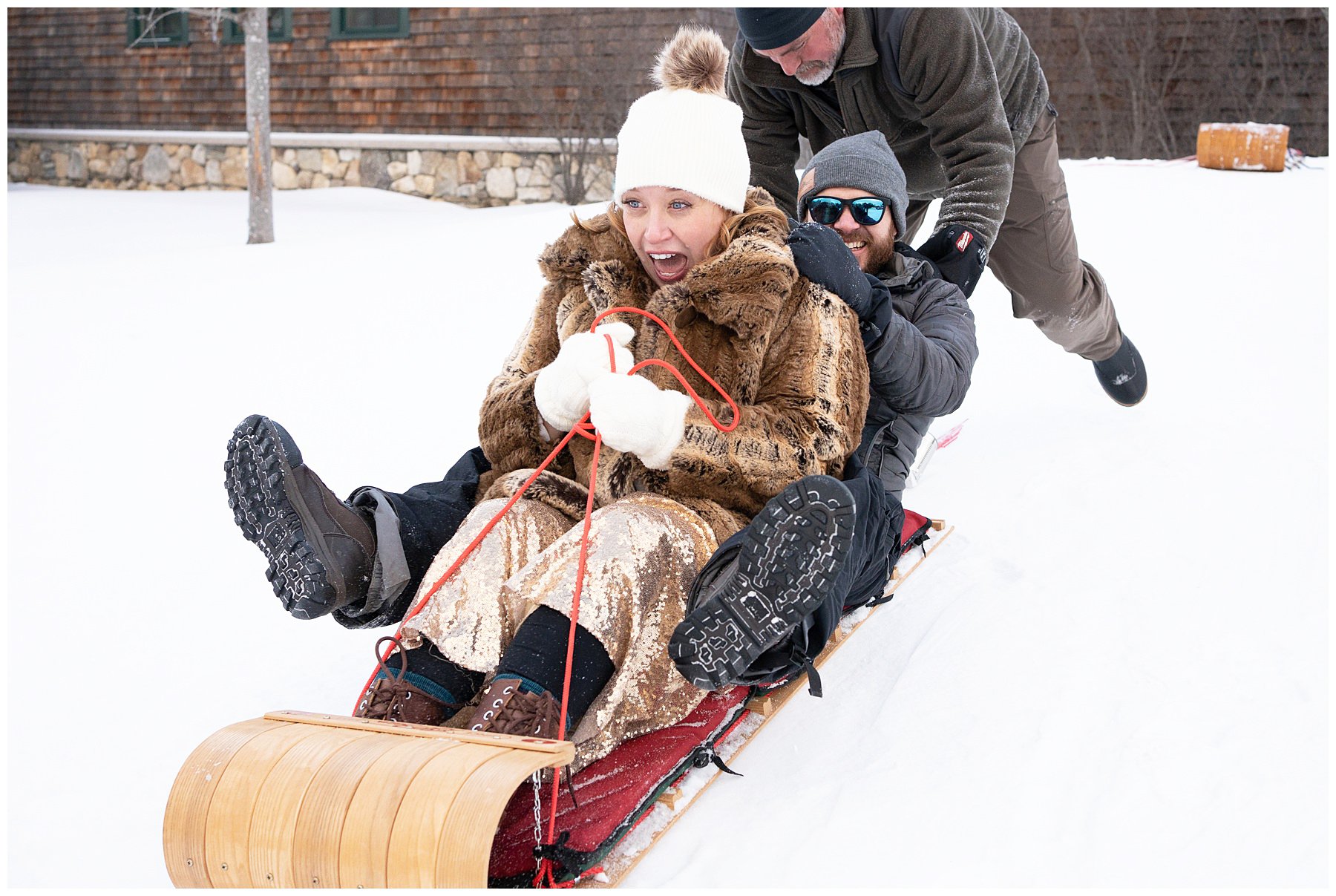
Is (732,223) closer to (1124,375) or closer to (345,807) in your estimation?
(345,807)

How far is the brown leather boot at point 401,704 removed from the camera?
205cm

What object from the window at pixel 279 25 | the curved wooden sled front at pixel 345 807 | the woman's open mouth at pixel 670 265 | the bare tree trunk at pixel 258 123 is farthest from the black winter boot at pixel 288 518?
the window at pixel 279 25

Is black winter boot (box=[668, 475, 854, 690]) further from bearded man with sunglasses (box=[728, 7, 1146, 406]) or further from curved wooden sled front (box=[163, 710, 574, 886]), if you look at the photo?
bearded man with sunglasses (box=[728, 7, 1146, 406])

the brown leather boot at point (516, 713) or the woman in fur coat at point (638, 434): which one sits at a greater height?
the woman in fur coat at point (638, 434)

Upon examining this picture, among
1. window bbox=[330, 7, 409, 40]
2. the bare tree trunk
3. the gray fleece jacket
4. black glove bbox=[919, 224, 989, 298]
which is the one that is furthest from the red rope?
window bbox=[330, 7, 409, 40]

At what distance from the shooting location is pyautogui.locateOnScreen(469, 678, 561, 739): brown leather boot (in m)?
1.90

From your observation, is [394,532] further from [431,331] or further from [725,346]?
[431,331]

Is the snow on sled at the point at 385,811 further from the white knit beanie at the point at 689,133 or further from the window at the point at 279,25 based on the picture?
the window at the point at 279,25

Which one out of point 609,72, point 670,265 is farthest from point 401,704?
point 609,72

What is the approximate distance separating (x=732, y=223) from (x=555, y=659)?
949mm

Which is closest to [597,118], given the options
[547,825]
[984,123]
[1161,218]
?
[1161,218]

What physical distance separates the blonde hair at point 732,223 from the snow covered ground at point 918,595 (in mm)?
1003

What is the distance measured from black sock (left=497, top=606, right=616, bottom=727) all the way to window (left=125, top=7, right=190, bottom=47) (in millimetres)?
13298

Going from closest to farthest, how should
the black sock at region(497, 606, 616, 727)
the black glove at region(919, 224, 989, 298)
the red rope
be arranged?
the red rope, the black sock at region(497, 606, 616, 727), the black glove at region(919, 224, 989, 298)
